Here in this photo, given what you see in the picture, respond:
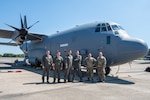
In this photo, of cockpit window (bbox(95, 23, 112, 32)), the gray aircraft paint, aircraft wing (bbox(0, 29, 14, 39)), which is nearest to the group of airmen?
the gray aircraft paint

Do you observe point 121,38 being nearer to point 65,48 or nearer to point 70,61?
point 70,61

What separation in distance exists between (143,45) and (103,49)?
106 inches

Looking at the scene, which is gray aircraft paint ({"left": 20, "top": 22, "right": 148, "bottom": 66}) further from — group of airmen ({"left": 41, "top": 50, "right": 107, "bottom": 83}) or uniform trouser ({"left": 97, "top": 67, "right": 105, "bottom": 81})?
uniform trouser ({"left": 97, "top": 67, "right": 105, "bottom": 81})

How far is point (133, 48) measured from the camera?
36.2 feet

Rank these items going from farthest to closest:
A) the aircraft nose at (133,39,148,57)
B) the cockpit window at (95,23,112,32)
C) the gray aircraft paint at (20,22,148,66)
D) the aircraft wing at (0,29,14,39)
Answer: the aircraft wing at (0,29,14,39), the cockpit window at (95,23,112,32), the gray aircraft paint at (20,22,148,66), the aircraft nose at (133,39,148,57)

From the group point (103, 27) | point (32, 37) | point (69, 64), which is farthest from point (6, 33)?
point (69, 64)

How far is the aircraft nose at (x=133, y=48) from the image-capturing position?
11.0 m

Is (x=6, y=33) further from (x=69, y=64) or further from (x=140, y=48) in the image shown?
(x=140, y=48)

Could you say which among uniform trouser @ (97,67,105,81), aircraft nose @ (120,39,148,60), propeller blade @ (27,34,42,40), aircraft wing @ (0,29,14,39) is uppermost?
aircraft wing @ (0,29,14,39)

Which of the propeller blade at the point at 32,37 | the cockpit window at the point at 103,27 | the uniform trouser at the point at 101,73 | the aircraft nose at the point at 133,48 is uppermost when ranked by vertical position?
the propeller blade at the point at 32,37

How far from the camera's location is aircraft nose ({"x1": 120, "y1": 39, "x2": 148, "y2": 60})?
1098cm

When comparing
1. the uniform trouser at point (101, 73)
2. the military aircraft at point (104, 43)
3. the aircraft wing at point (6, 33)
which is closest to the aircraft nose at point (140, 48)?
the military aircraft at point (104, 43)

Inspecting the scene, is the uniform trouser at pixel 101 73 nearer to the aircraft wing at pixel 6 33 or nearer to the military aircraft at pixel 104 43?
the military aircraft at pixel 104 43

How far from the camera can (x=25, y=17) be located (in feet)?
75.4
